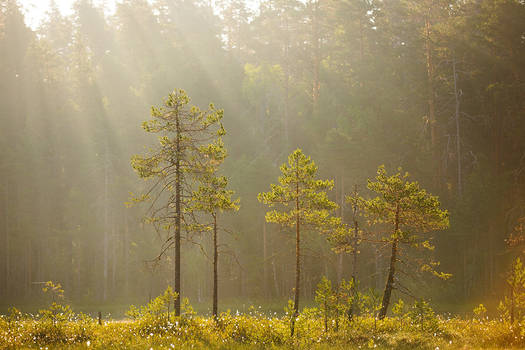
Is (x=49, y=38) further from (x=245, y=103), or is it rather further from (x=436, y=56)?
(x=436, y=56)

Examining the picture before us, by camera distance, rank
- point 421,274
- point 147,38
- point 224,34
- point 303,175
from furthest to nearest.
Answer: point 224,34, point 147,38, point 421,274, point 303,175

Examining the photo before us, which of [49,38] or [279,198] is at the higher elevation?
[49,38]

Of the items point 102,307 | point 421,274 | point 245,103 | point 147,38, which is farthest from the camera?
point 147,38

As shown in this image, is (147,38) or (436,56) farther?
(147,38)

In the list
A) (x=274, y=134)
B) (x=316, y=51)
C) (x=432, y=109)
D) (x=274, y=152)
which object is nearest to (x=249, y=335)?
(x=432, y=109)

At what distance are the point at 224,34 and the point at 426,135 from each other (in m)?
37.0

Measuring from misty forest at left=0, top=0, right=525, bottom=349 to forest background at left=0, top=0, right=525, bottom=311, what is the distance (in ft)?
0.56

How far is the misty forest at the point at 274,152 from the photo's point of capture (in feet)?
112

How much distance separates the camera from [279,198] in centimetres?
1986

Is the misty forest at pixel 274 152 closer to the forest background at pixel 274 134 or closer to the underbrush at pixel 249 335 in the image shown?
the forest background at pixel 274 134

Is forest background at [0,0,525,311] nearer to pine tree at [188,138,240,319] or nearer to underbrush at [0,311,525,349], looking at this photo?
pine tree at [188,138,240,319]

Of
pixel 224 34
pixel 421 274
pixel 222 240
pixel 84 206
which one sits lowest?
pixel 421 274

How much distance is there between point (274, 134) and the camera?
45.6 m

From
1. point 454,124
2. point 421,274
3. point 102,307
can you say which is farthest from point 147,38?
point 421,274
